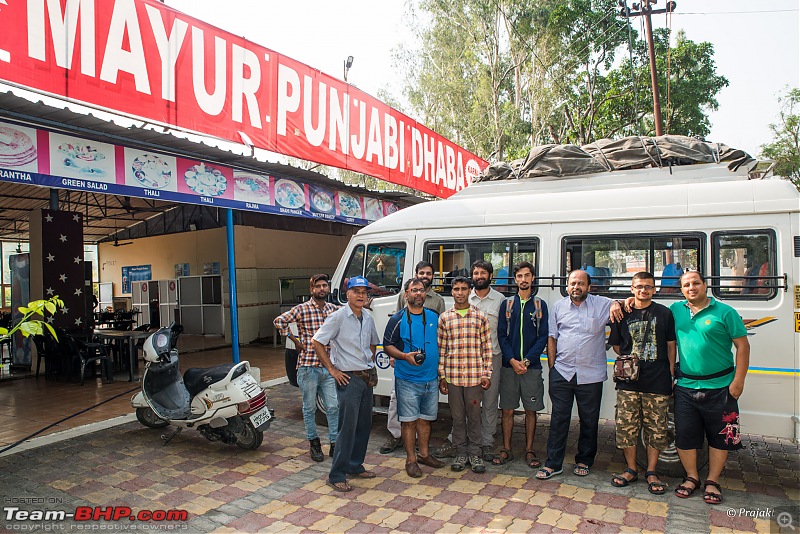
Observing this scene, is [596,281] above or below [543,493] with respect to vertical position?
above

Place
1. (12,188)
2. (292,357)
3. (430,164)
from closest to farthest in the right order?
(292,357) < (12,188) < (430,164)

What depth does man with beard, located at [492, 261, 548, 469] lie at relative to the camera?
187 inches

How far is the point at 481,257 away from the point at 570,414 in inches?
71.1

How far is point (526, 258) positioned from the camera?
534 cm

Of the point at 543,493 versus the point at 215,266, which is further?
the point at 215,266

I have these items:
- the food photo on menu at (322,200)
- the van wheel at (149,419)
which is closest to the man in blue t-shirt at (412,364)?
the van wheel at (149,419)

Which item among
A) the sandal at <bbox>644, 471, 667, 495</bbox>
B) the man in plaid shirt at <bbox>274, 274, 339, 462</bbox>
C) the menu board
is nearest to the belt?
the man in plaid shirt at <bbox>274, 274, 339, 462</bbox>

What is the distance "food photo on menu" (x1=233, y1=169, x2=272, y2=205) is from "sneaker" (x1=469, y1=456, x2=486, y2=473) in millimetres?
5306

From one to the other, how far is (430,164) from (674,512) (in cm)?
1097

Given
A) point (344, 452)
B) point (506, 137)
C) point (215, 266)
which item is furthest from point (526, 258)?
A: point (506, 137)

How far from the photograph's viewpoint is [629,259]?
4.90 metres

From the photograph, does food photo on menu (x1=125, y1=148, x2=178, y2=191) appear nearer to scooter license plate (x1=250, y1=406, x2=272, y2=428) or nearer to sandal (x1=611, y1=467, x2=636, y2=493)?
scooter license plate (x1=250, y1=406, x2=272, y2=428)

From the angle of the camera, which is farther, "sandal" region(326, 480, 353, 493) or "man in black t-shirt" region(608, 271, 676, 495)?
"sandal" region(326, 480, 353, 493)

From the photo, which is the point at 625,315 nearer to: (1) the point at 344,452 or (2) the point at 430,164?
(1) the point at 344,452
